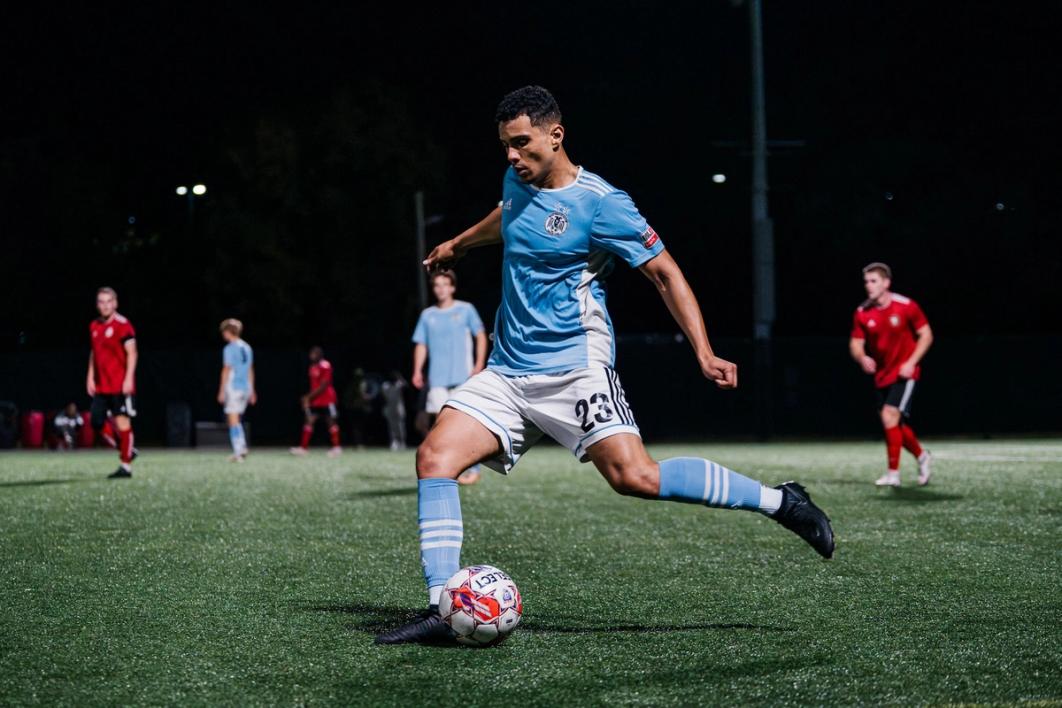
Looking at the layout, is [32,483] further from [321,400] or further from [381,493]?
[321,400]

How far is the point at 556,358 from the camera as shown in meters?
5.21

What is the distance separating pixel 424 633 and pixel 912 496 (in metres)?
7.18

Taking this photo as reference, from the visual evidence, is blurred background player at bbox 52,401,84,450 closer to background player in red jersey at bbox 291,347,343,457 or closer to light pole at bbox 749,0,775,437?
background player in red jersey at bbox 291,347,343,457

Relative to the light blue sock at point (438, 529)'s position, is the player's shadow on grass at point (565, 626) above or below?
below

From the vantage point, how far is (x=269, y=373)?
106 ft

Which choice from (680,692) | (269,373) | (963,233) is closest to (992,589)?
(680,692)

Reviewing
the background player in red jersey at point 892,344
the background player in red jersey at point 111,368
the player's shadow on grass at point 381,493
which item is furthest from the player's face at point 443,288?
the background player in red jersey at point 111,368

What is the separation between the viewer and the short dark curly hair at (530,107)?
5.16 metres

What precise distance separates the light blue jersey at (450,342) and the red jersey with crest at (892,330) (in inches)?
142

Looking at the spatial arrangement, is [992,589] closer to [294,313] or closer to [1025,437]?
[1025,437]

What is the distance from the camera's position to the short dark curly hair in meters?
5.16

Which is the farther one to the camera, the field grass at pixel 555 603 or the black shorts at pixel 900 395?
the black shorts at pixel 900 395

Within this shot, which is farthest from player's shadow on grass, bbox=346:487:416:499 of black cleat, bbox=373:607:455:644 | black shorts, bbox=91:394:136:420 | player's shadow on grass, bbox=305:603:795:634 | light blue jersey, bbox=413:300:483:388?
black cleat, bbox=373:607:455:644

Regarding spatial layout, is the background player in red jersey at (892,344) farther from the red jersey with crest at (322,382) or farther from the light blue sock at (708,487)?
the red jersey with crest at (322,382)
